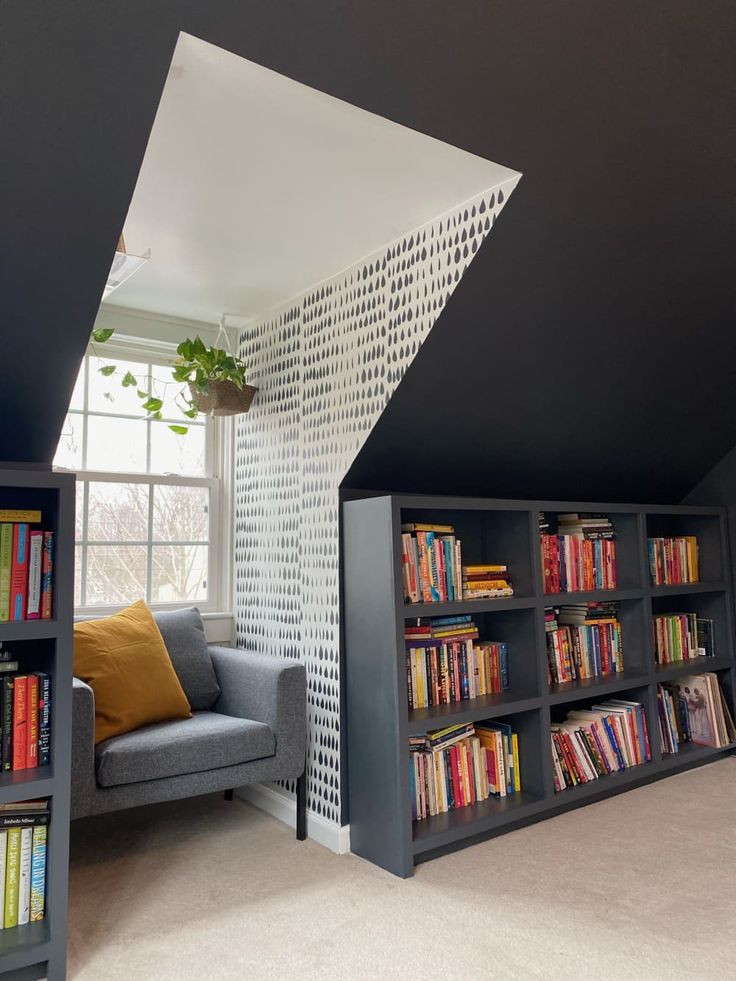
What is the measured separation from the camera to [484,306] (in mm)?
2541

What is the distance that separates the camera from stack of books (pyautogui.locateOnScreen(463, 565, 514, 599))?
298 centimetres

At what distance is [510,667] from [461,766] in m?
0.50

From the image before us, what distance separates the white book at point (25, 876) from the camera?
195 centimetres

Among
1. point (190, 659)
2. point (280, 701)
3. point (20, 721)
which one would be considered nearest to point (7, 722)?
point (20, 721)

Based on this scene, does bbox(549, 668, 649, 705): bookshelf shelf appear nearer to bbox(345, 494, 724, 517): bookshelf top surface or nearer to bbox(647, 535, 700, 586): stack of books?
bbox(647, 535, 700, 586): stack of books

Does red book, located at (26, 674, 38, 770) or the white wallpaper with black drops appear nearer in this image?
red book, located at (26, 674, 38, 770)

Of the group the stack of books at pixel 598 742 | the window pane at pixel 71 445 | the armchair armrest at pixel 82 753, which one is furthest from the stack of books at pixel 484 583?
the window pane at pixel 71 445

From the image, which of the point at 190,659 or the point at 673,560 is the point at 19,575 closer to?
the point at 190,659

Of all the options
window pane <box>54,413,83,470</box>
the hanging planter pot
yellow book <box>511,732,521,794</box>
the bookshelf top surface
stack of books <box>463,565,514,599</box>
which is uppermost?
the hanging planter pot

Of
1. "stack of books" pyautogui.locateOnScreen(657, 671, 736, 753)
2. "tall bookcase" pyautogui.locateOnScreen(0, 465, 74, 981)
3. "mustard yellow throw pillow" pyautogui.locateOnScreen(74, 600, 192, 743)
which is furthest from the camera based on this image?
"stack of books" pyautogui.locateOnScreen(657, 671, 736, 753)

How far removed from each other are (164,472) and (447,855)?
2052 millimetres

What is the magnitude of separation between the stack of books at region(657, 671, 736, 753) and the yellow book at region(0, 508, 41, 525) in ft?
9.63

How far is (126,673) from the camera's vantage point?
2.77m

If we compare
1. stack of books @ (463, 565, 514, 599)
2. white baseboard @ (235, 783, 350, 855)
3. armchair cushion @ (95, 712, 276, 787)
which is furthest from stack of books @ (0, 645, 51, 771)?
stack of books @ (463, 565, 514, 599)
